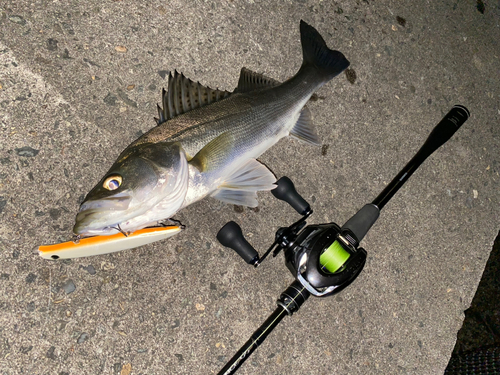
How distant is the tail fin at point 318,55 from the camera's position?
2.67 metres

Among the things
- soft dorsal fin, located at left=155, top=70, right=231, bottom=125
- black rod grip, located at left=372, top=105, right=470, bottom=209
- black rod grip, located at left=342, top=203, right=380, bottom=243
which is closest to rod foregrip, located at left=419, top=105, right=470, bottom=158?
black rod grip, located at left=372, top=105, right=470, bottom=209

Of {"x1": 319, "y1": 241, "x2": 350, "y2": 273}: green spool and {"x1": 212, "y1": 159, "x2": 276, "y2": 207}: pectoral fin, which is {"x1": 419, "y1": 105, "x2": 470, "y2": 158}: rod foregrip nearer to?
{"x1": 319, "y1": 241, "x2": 350, "y2": 273}: green spool

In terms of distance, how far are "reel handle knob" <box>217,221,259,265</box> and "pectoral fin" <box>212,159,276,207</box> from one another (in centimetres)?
17

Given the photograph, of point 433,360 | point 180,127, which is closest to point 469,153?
point 433,360

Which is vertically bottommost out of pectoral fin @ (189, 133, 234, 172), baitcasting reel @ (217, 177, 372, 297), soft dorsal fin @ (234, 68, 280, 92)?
baitcasting reel @ (217, 177, 372, 297)

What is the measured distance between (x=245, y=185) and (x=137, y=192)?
70 cm

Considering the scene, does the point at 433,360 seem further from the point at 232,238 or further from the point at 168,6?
the point at 168,6

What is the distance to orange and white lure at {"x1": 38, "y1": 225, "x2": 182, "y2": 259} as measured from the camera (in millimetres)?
1714

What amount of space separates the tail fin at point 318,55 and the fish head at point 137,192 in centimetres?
141

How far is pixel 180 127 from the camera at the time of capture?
6.37 ft

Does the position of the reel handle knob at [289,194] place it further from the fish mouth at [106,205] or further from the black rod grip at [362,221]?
the fish mouth at [106,205]

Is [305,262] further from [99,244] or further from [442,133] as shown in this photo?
[442,133]

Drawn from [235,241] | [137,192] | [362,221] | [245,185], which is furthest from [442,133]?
[137,192]

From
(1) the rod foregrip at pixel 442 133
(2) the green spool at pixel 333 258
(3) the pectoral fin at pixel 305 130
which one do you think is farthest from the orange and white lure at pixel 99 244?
(1) the rod foregrip at pixel 442 133
